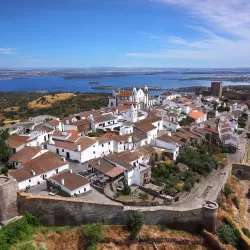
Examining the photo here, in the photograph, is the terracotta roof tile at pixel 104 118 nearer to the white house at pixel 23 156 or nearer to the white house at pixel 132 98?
the white house at pixel 23 156

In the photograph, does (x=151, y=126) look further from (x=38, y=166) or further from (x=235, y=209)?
(x=38, y=166)

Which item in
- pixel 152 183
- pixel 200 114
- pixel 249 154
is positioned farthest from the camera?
pixel 200 114

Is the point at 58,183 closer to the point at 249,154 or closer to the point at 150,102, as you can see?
the point at 249,154

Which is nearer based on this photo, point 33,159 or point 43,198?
point 43,198

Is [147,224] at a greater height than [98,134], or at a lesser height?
lesser

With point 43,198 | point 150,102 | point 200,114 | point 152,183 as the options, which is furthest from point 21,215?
point 150,102

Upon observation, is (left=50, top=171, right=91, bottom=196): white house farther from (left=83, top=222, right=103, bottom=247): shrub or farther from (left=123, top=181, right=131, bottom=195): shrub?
(left=83, top=222, right=103, bottom=247): shrub

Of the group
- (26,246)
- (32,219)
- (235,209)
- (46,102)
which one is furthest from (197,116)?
(46,102)
